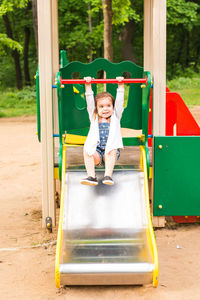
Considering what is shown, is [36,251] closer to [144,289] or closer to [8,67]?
[144,289]

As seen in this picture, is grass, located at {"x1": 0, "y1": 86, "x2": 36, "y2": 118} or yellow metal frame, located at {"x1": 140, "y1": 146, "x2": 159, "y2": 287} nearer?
yellow metal frame, located at {"x1": 140, "y1": 146, "x2": 159, "y2": 287}

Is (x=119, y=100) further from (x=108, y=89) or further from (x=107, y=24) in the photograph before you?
(x=107, y=24)

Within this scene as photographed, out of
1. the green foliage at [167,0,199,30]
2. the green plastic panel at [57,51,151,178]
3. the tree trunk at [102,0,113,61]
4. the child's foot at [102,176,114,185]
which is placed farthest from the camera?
the green foliage at [167,0,199,30]

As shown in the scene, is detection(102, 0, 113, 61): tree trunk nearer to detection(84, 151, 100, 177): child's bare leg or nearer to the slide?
the slide

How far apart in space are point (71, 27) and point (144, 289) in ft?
72.0

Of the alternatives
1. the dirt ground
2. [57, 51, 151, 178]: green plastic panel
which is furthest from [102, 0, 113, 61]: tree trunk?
[57, 51, 151, 178]: green plastic panel

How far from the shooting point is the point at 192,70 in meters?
23.2

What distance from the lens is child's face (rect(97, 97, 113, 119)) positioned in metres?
4.45

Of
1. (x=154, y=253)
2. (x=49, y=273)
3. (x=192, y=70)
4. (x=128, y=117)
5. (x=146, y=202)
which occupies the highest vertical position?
(x=192, y=70)

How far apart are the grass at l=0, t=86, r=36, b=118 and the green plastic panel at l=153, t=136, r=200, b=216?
10057 millimetres

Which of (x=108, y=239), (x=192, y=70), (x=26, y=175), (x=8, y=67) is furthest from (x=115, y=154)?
(x=8, y=67)

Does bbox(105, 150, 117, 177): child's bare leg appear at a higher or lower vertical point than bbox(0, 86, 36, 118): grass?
lower

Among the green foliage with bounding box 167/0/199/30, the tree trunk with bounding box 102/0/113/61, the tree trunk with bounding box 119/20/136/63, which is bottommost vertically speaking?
the tree trunk with bounding box 102/0/113/61

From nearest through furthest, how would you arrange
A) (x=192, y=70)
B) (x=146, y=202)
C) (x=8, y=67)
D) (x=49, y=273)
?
(x=49, y=273) < (x=146, y=202) < (x=192, y=70) < (x=8, y=67)
